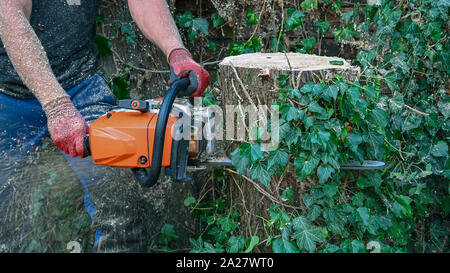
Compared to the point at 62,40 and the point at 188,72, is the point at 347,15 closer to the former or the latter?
the point at 188,72

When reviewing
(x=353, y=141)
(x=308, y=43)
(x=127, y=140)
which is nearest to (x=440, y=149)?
(x=353, y=141)

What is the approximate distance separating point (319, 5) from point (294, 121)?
137cm

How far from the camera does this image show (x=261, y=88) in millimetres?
2115

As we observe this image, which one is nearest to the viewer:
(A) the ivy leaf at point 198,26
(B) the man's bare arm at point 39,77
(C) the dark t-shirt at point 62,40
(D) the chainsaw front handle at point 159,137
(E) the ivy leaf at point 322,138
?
(D) the chainsaw front handle at point 159,137

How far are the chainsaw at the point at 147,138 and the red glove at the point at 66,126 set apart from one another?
0.03m

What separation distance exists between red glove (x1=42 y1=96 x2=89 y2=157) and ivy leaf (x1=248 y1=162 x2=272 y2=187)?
0.72 meters

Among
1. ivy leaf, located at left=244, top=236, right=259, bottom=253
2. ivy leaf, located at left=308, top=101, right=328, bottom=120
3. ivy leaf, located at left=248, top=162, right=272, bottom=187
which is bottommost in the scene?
ivy leaf, located at left=244, top=236, right=259, bottom=253

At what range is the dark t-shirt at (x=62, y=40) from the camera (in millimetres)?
2188

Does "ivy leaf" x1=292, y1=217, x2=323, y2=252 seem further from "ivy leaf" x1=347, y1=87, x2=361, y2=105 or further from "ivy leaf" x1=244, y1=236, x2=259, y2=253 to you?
"ivy leaf" x1=347, y1=87, x2=361, y2=105

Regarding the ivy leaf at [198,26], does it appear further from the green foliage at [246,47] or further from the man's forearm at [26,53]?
the man's forearm at [26,53]

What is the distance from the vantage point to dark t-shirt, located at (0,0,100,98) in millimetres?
2188

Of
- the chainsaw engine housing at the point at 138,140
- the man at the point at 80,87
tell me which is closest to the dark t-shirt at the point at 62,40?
→ the man at the point at 80,87

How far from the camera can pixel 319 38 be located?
320 cm

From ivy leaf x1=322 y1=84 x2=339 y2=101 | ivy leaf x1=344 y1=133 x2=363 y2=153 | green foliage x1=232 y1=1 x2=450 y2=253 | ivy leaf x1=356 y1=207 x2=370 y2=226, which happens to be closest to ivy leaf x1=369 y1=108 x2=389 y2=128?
green foliage x1=232 y1=1 x2=450 y2=253
